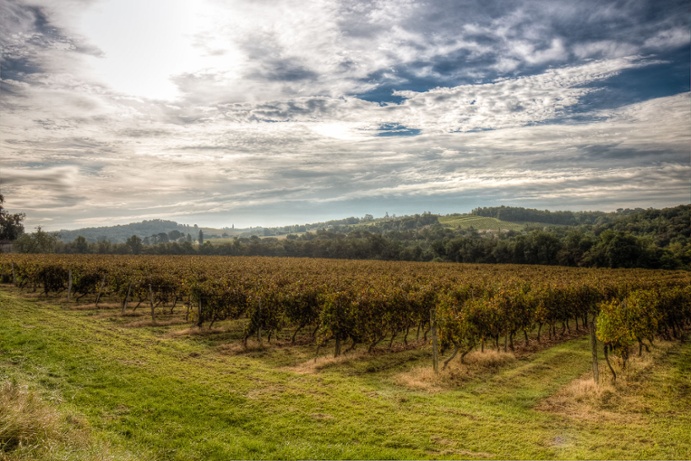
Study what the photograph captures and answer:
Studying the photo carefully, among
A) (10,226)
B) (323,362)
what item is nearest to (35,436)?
(323,362)

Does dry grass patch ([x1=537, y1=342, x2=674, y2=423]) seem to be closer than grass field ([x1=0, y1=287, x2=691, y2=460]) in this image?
No

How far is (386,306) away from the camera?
62.8 ft

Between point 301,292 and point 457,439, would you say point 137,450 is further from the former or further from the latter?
point 301,292

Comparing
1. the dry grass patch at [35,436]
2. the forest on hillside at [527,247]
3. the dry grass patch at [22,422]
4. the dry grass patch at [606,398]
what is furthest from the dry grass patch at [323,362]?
the forest on hillside at [527,247]

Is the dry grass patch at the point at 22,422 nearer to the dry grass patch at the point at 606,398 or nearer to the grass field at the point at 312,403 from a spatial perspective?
the grass field at the point at 312,403

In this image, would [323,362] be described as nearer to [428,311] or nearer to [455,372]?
[455,372]

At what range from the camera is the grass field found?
8773mm

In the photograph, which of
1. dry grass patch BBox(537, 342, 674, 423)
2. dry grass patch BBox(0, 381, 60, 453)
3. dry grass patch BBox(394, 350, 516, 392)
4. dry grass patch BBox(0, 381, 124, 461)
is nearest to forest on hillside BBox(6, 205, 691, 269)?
dry grass patch BBox(537, 342, 674, 423)

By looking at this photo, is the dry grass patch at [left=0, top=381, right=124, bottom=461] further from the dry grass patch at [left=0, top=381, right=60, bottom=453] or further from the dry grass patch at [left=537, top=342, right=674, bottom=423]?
the dry grass patch at [left=537, top=342, right=674, bottom=423]

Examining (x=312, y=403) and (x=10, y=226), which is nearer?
(x=312, y=403)

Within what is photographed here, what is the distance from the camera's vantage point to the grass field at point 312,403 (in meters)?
8.77

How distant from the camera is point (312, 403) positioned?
11.8m

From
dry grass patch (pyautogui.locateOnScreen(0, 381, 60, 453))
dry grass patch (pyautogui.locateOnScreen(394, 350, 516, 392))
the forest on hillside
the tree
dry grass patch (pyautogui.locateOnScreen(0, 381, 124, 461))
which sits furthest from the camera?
the tree

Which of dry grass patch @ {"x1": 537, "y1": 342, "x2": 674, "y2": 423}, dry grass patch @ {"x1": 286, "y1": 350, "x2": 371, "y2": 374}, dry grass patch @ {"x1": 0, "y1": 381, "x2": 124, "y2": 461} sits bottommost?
dry grass patch @ {"x1": 537, "y1": 342, "x2": 674, "y2": 423}
